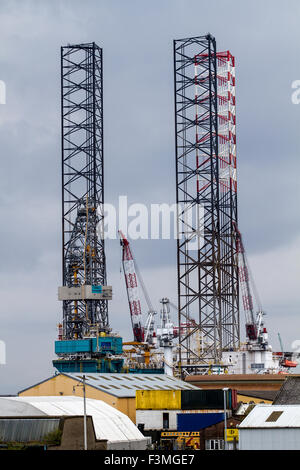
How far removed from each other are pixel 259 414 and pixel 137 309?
295 feet

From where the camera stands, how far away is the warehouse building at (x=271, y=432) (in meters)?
56.1

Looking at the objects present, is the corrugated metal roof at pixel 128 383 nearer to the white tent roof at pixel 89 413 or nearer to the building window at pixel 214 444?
the building window at pixel 214 444

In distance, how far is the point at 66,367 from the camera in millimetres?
130625

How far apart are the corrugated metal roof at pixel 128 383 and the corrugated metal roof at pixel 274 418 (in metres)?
27.1

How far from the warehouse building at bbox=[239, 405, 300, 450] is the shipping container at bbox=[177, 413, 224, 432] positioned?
14.7 m

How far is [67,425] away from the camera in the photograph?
5719 centimetres

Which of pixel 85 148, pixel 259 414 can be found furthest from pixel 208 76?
pixel 259 414

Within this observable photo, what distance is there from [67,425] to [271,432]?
11.5 metres

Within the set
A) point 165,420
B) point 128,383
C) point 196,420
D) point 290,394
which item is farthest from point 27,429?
point 128,383

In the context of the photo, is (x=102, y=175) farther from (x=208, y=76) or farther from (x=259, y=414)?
(x=259, y=414)

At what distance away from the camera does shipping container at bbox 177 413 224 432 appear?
7294 centimetres

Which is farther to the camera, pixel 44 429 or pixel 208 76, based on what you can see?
pixel 208 76

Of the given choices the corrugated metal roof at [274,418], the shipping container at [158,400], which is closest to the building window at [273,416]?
the corrugated metal roof at [274,418]

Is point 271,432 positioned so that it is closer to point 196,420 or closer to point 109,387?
point 196,420
